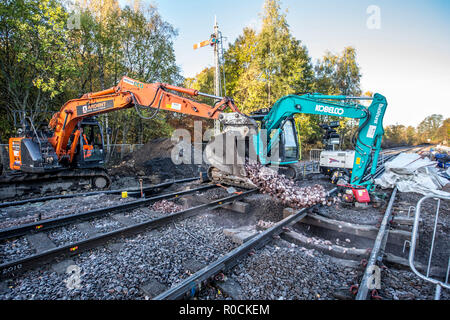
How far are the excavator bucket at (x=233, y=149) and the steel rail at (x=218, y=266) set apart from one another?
7.90ft

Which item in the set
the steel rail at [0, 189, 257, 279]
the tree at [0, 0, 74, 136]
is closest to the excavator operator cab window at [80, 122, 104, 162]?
the tree at [0, 0, 74, 136]

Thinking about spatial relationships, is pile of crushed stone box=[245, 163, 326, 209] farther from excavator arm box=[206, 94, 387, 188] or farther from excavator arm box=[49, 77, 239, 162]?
excavator arm box=[49, 77, 239, 162]

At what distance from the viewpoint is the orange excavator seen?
6180mm

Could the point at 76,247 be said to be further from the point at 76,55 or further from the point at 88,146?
the point at 76,55

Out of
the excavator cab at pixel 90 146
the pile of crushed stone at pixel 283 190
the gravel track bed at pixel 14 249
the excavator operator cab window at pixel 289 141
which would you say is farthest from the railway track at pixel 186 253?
the excavator cab at pixel 90 146

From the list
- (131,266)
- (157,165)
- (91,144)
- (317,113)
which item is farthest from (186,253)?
(157,165)

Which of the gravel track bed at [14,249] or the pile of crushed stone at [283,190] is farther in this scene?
the pile of crushed stone at [283,190]

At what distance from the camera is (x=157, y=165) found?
1363cm

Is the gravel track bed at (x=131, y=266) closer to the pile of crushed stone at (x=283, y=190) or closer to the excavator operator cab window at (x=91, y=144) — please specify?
the pile of crushed stone at (x=283, y=190)

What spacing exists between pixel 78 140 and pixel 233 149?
6.35 m

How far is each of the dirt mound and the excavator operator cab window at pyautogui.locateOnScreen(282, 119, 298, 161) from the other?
6475 millimetres

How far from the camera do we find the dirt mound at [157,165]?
41.4 ft

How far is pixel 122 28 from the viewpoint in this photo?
54.8ft
